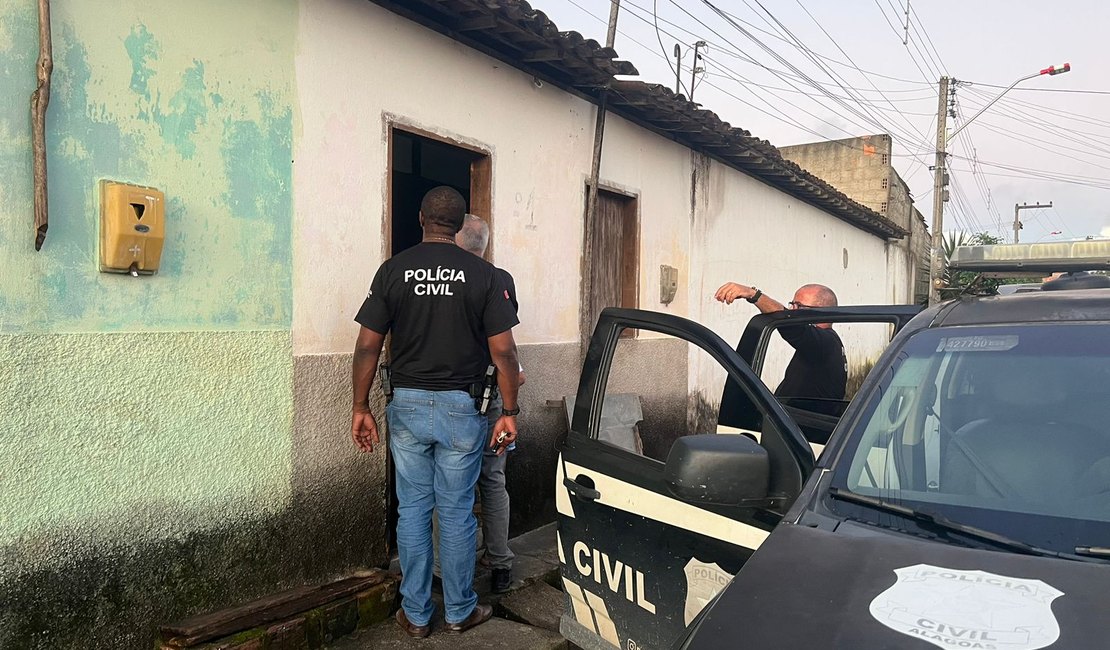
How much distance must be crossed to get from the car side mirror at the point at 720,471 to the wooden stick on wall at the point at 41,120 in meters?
2.28

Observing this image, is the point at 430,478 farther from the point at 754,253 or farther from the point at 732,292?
the point at 754,253

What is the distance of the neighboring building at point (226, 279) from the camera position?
284 cm

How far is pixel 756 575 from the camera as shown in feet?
5.59

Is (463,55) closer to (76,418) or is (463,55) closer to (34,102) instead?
(34,102)

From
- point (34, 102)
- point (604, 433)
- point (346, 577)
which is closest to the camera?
point (34, 102)

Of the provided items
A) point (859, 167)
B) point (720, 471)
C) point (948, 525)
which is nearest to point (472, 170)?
point (720, 471)

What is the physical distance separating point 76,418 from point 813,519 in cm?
253

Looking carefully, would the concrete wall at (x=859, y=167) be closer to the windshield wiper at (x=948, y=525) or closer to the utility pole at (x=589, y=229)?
the utility pole at (x=589, y=229)

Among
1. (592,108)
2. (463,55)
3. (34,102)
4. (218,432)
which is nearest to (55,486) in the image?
(218,432)

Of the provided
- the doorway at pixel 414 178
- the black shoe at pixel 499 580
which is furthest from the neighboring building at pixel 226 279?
the doorway at pixel 414 178

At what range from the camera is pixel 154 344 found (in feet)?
10.3

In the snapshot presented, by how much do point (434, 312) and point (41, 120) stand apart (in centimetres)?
159

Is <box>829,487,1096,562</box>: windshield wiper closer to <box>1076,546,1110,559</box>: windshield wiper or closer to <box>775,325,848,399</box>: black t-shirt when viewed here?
<box>1076,546,1110,559</box>: windshield wiper

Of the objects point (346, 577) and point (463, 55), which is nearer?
point (346, 577)
